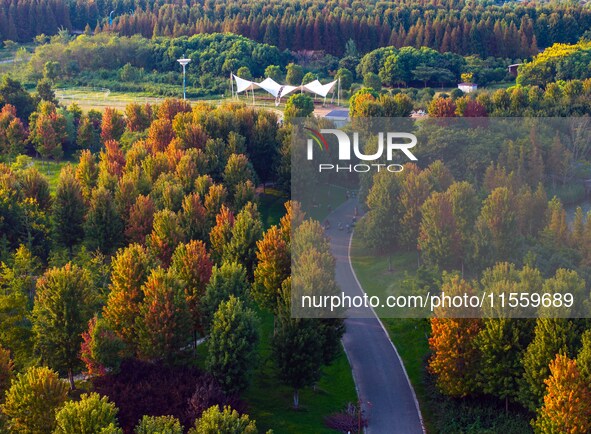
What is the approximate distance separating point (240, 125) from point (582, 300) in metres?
35.7

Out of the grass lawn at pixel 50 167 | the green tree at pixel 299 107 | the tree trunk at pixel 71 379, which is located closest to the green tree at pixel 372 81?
the green tree at pixel 299 107

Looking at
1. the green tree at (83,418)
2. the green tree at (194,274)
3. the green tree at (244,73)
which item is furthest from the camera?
the green tree at (244,73)

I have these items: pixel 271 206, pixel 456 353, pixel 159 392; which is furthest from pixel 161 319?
pixel 271 206

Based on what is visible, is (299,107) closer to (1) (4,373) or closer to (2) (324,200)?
(2) (324,200)

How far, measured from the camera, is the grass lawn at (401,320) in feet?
133

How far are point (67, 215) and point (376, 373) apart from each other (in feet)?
70.4

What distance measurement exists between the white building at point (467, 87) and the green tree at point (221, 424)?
6874cm

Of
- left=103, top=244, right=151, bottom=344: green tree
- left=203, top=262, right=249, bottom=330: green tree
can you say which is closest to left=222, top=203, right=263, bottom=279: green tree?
left=203, top=262, right=249, bottom=330: green tree

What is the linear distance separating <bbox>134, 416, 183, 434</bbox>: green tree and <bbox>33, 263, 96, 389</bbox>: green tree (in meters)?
9.27

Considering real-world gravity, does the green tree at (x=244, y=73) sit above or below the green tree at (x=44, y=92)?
below

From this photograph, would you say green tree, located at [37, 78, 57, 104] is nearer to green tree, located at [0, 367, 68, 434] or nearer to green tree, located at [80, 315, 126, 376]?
green tree, located at [80, 315, 126, 376]

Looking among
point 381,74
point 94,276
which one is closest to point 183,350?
point 94,276

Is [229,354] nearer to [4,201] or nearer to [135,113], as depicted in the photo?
[4,201]

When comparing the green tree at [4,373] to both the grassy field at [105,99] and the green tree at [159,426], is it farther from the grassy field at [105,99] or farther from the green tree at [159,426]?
the grassy field at [105,99]
